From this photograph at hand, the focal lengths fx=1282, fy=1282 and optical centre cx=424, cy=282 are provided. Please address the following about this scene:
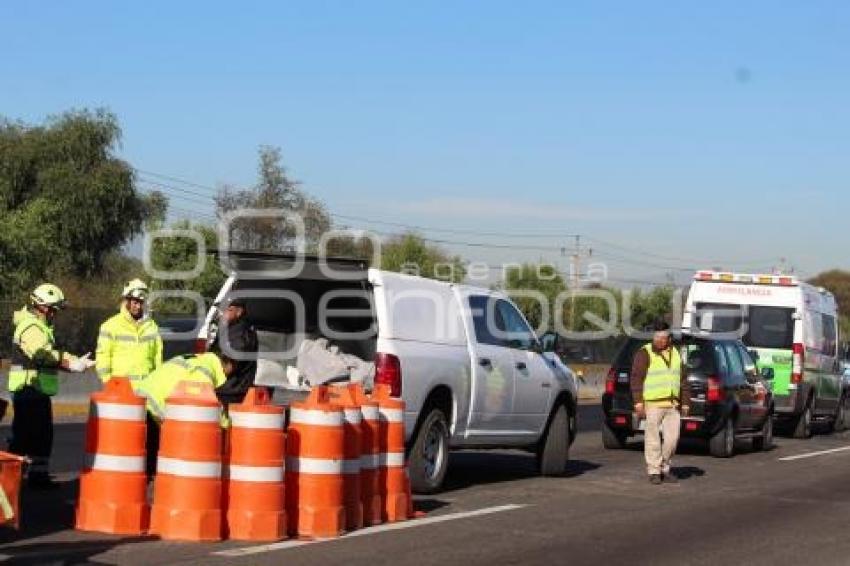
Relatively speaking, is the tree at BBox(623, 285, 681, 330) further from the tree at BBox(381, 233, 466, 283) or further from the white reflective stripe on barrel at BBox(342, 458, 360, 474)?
the white reflective stripe on barrel at BBox(342, 458, 360, 474)

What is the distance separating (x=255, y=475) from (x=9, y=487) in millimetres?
1762

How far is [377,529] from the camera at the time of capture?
32.9ft

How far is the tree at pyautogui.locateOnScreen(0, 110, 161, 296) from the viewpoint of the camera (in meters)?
50.2

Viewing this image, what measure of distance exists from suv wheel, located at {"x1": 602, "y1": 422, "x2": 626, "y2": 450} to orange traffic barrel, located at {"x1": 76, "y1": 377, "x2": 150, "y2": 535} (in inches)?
449

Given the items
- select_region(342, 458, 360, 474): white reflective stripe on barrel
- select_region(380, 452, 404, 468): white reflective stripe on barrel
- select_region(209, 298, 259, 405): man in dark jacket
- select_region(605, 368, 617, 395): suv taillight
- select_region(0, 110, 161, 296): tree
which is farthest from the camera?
select_region(0, 110, 161, 296): tree

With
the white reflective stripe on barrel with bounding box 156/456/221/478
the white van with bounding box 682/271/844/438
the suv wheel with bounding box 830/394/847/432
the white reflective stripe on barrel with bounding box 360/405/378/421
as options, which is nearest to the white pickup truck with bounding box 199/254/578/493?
the white reflective stripe on barrel with bounding box 360/405/378/421

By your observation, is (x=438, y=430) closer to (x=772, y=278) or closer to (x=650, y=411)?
(x=650, y=411)

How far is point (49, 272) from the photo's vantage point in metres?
46.6

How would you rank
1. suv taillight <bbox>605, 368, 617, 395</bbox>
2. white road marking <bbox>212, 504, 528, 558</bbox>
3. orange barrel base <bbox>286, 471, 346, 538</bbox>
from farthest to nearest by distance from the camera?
suv taillight <bbox>605, 368, 617, 395</bbox> < orange barrel base <bbox>286, 471, 346, 538</bbox> < white road marking <bbox>212, 504, 528, 558</bbox>

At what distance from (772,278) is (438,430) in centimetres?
1300

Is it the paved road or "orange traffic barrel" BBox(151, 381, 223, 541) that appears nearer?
the paved road

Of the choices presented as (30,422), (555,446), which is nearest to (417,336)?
(555,446)

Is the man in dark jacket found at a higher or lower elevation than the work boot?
higher

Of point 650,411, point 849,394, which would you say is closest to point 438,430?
point 650,411
